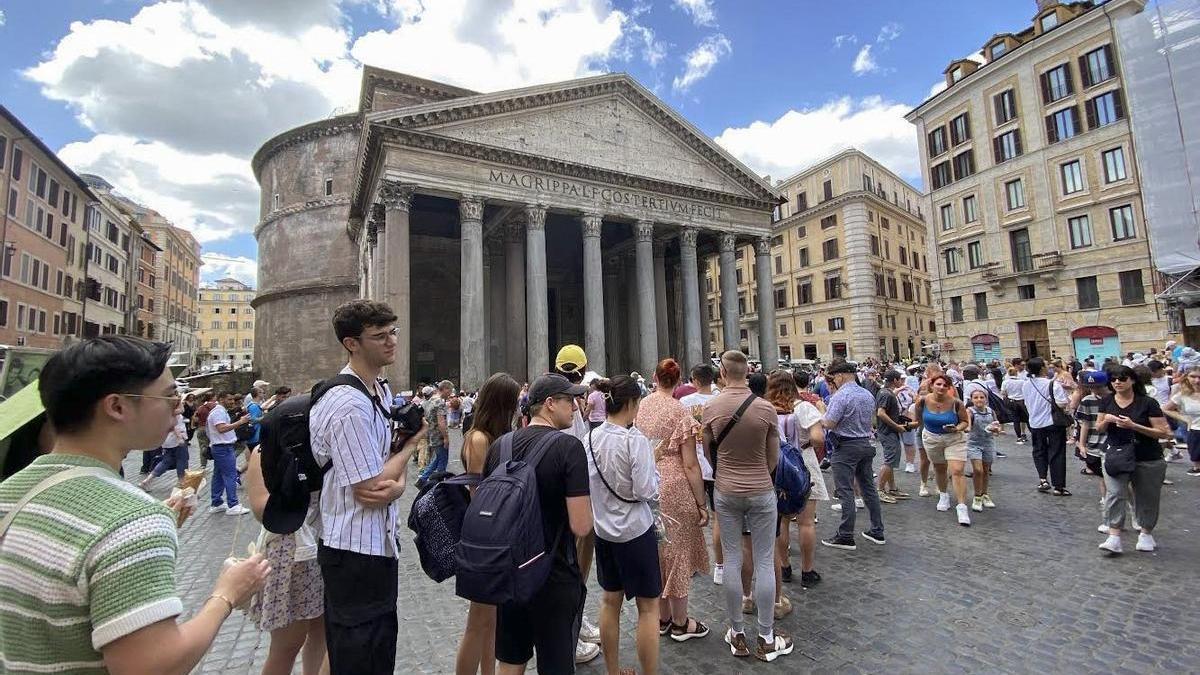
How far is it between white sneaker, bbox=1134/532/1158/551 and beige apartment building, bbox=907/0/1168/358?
24.4 metres

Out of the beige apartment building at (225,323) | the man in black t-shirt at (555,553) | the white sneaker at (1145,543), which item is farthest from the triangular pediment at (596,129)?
the beige apartment building at (225,323)

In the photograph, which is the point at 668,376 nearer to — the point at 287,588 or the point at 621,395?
the point at 621,395

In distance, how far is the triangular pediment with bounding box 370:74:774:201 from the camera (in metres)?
19.3

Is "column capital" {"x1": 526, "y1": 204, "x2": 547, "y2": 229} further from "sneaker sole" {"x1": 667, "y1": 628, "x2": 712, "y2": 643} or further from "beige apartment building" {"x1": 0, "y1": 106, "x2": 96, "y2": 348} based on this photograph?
"beige apartment building" {"x1": 0, "y1": 106, "x2": 96, "y2": 348}

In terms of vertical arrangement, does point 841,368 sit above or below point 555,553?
above

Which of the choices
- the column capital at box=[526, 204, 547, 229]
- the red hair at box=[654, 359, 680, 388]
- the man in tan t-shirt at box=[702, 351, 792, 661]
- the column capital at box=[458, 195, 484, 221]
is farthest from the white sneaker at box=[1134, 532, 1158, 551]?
the column capital at box=[458, 195, 484, 221]

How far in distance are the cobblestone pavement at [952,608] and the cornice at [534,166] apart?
1526cm

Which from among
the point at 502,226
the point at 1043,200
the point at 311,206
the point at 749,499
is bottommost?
the point at 749,499

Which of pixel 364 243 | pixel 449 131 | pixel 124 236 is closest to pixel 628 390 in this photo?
pixel 449 131

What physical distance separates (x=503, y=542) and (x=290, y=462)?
39.4 inches

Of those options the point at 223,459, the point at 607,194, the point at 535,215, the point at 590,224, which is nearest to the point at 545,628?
the point at 223,459

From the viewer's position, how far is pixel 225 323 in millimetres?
83938

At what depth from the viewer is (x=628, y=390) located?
3.31 metres

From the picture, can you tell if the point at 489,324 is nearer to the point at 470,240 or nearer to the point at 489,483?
the point at 470,240
